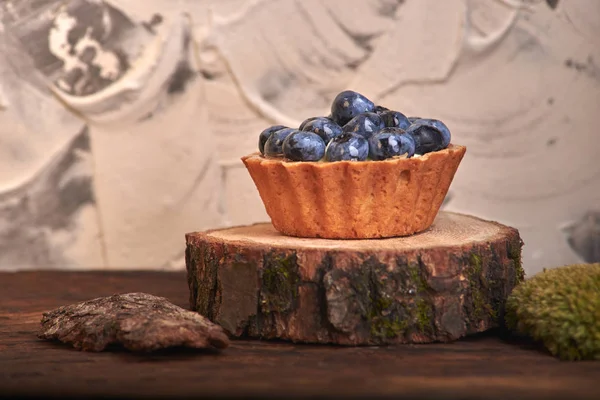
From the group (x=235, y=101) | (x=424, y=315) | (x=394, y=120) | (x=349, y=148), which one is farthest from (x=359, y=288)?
(x=235, y=101)

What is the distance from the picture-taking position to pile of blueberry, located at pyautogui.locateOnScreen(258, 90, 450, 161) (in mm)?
1615

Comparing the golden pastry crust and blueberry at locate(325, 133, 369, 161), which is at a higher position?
blueberry at locate(325, 133, 369, 161)

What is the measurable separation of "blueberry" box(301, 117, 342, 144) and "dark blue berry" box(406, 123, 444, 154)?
5.8 inches

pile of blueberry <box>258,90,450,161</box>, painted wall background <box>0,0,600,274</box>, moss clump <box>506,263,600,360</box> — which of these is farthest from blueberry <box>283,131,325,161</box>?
painted wall background <box>0,0,600,274</box>

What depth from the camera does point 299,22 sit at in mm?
2568

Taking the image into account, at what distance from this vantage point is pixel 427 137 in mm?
1687

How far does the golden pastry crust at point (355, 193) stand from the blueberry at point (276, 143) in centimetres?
3

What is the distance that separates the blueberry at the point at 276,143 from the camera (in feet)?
5.61

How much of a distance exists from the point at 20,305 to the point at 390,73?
1301 millimetres

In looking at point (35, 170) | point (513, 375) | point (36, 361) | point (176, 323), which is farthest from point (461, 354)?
point (35, 170)

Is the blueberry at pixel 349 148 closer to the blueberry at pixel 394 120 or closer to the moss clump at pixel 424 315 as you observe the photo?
the blueberry at pixel 394 120

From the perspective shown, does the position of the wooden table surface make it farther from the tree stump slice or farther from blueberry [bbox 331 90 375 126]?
blueberry [bbox 331 90 375 126]

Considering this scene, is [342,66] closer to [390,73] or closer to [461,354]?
[390,73]

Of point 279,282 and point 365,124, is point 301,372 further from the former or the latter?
point 365,124
